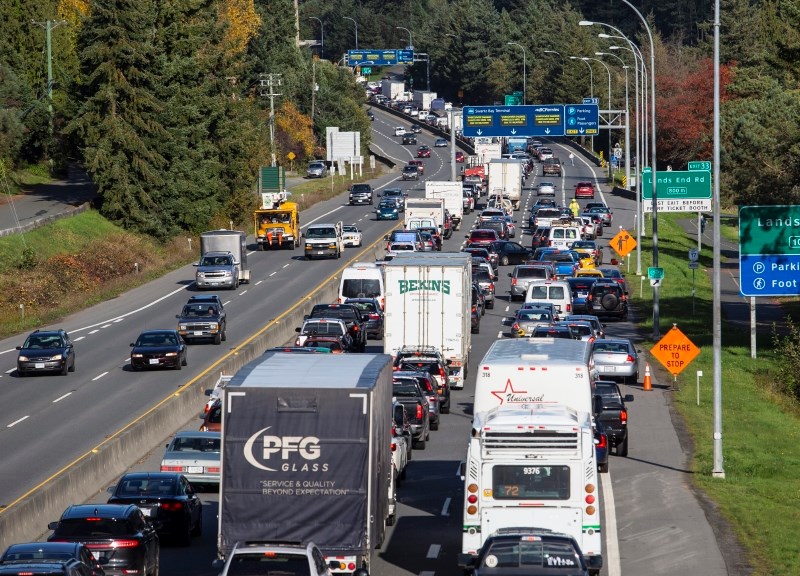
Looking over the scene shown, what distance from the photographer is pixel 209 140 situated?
291 ft

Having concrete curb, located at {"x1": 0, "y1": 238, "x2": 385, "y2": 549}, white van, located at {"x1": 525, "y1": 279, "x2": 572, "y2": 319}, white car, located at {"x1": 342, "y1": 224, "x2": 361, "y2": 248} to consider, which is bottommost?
concrete curb, located at {"x1": 0, "y1": 238, "x2": 385, "y2": 549}

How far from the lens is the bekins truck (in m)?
19.8

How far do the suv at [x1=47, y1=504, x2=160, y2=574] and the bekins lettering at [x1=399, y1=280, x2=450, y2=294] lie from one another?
2113 centimetres

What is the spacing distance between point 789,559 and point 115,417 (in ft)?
Result: 66.0

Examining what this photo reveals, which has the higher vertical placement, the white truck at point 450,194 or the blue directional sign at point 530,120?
the blue directional sign at point 530,120

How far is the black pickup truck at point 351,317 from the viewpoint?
1889 inches

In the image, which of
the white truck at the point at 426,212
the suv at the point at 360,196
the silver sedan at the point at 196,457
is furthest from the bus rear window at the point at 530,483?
the suv at the point at 360,196

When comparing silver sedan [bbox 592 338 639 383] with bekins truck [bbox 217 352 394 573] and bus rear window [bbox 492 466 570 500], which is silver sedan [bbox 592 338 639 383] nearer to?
bus rear window [bbox 492 466 570 500]

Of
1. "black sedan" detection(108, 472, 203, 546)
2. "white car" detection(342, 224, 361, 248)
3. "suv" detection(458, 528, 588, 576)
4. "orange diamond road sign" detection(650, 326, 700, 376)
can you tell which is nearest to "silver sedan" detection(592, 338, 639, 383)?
"orange diamond road sign" detection(650, 326, 700, 376)

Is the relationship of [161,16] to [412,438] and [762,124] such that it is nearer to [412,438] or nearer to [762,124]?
[762,124]

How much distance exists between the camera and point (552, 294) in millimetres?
54562

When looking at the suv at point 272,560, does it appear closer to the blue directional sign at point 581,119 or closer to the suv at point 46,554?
the suv at point 46,554

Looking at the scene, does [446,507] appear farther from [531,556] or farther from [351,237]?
[351,237]

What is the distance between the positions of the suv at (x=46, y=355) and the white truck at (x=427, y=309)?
1061 cm
